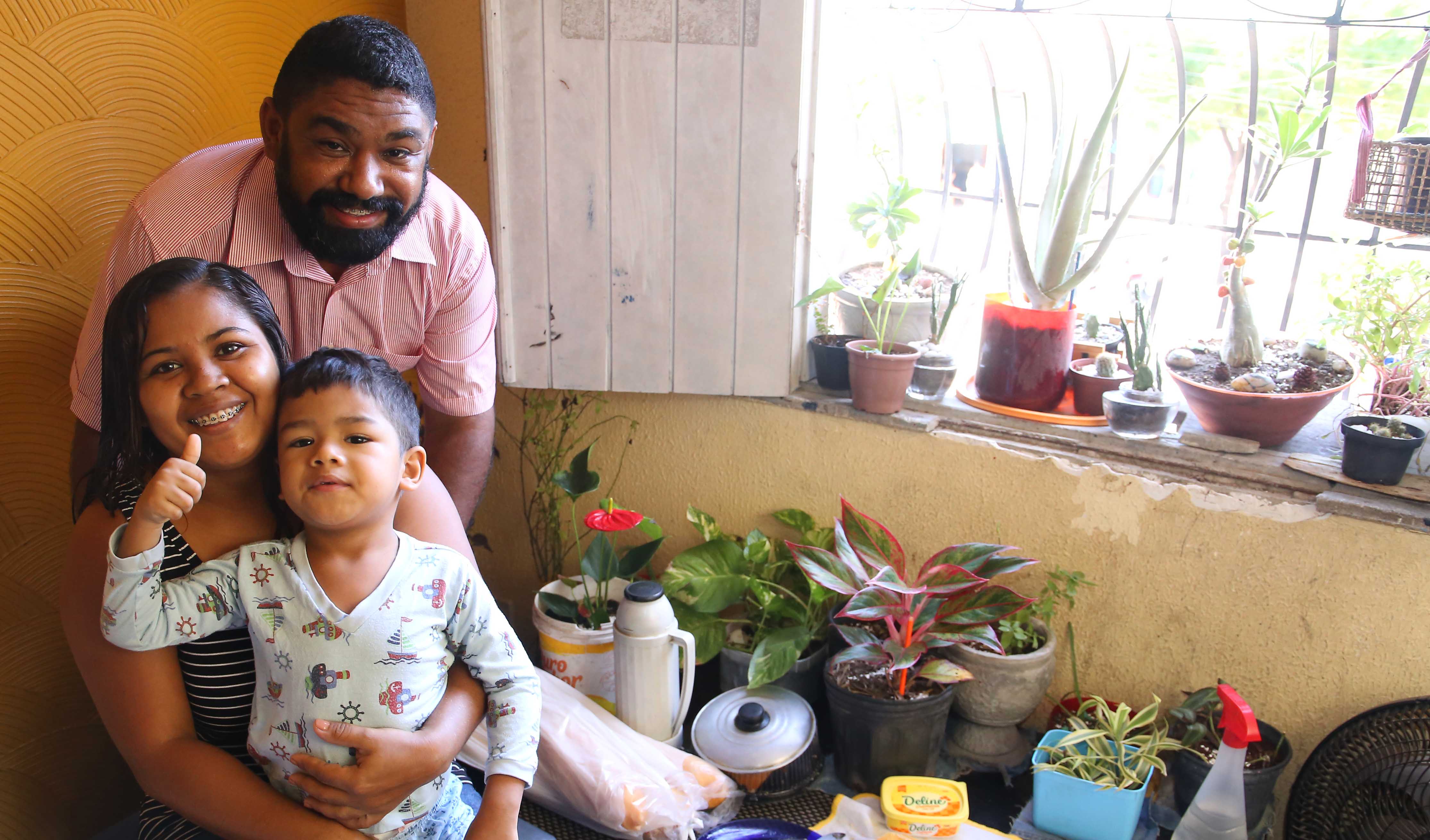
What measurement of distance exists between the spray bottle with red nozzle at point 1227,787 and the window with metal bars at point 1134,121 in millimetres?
758

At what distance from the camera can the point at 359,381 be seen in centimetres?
106

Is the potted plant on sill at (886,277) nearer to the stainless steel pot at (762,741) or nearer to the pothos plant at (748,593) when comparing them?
the pothos plant at (748,593)

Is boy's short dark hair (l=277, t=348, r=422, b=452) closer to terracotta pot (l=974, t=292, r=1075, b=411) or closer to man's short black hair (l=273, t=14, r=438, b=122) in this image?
man's short black hair (l=273, t=14, r=438, b=122)

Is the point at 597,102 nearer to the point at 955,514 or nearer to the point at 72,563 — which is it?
the point at 955,514

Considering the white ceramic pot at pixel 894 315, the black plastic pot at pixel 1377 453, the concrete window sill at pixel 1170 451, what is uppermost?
the white ceramic pot at pixel 894 315

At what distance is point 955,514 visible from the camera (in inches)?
74.5

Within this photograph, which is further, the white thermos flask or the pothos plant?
the pothos plant

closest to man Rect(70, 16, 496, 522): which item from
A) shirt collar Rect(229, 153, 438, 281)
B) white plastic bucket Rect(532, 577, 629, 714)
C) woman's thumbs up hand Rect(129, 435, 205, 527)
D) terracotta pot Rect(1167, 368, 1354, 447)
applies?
shirt collar Rect(229, 153, 438, 281)

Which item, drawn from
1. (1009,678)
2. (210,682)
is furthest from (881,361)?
(210,682)

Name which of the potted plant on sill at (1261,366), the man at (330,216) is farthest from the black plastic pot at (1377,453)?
the man at (330,216)

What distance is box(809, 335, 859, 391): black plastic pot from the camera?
200cm

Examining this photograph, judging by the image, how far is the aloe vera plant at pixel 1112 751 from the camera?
1.55 m

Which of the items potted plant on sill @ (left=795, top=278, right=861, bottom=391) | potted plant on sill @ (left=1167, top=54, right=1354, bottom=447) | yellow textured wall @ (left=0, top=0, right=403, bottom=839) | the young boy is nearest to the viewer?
the young boy

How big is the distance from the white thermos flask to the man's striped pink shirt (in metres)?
0.48
